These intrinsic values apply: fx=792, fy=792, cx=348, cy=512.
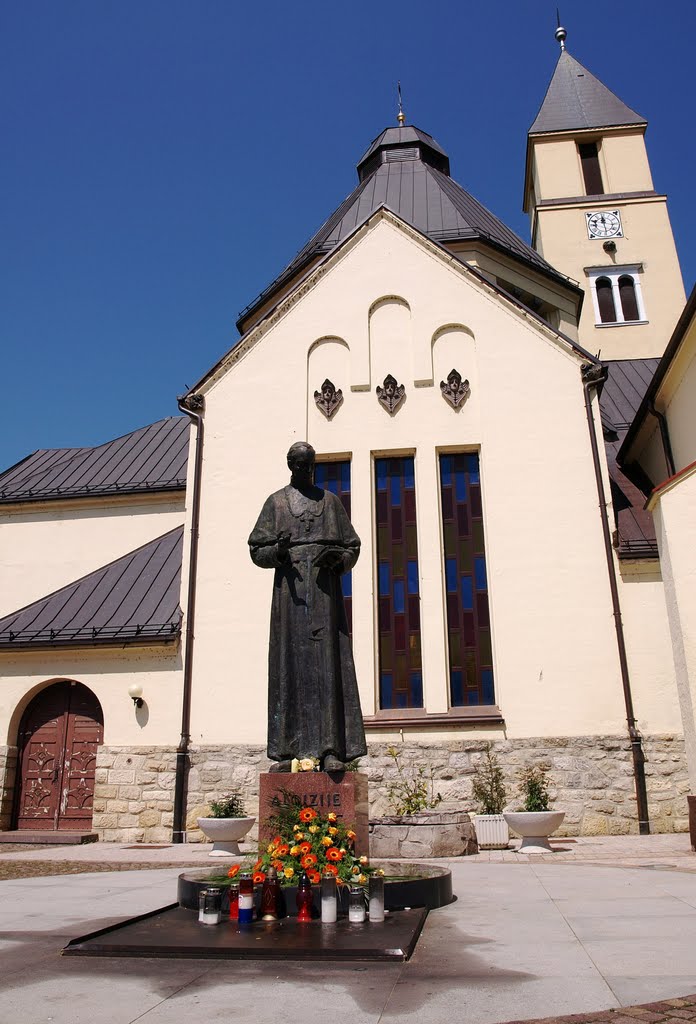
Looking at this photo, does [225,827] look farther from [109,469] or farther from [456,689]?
[109,469]

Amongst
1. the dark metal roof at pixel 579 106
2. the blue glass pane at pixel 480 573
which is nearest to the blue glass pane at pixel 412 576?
the blue glass pane at pixel 480 573

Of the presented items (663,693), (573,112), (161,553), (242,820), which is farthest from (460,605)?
(573,112)

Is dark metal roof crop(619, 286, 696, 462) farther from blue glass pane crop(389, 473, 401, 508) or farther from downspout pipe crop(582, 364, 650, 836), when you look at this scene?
blue glass pane crop(389, 473, 401, 508)

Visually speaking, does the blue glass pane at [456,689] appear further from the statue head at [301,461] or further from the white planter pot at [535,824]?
the statue head at [301,461]

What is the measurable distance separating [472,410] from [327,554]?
394 inches

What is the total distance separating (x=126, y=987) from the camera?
4.19 meters

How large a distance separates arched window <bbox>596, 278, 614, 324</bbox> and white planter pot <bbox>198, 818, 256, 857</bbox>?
85.8ft

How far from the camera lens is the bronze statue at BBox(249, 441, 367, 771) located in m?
7.10

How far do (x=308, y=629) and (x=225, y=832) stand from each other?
6.22 metres

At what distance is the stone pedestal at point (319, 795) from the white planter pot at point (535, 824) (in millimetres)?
5792

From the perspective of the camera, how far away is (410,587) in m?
15.7

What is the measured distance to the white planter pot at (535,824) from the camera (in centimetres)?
1169

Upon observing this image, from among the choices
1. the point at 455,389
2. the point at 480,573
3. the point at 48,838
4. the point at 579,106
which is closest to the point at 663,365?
the point at 455,389

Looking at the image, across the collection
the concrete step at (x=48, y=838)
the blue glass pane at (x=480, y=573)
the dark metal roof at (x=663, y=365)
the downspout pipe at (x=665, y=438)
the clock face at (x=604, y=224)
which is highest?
the clock face at (x=604, y=224)
